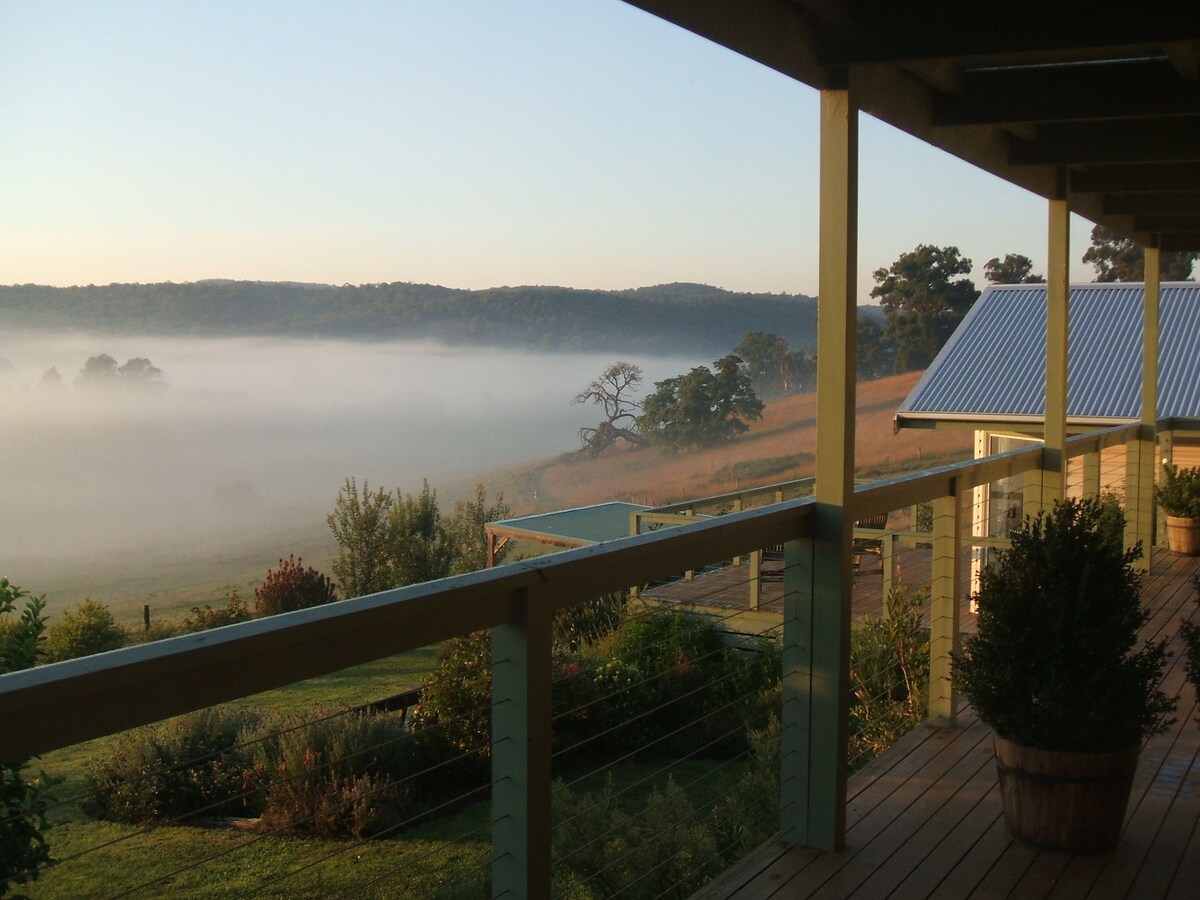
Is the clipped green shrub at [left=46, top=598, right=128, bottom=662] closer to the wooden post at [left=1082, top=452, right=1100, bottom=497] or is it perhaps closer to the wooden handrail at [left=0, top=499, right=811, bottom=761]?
the wooden post at [left=1082, top=452, right=1100, bottom=497]

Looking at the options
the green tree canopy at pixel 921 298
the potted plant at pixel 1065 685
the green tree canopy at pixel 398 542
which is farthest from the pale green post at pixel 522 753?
the green tree canopy at pixel 921 298

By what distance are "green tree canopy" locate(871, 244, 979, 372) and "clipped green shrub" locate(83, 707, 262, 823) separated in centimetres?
3269

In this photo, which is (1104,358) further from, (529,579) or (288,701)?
(529,579)

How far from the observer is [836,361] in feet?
9.38

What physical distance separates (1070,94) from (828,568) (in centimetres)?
189

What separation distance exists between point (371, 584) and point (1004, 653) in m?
19.3

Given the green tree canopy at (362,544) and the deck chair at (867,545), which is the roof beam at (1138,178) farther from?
the green tree canopy at (362,544)

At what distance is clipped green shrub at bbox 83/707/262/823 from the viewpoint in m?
8.00

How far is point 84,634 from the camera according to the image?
15312 mm

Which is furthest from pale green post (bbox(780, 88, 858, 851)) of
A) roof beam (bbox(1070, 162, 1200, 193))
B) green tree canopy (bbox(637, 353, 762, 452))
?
green tree canopy (bbox(637, 353, 762, 452))

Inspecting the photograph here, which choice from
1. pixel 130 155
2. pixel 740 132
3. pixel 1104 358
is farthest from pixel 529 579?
pixel 740 132

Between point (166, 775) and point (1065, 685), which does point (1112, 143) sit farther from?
point (166, 775)

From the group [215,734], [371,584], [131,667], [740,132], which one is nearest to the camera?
[131,667]

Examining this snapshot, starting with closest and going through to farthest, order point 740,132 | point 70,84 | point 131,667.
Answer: point 131,667 → point 70,84 → point 740,132
